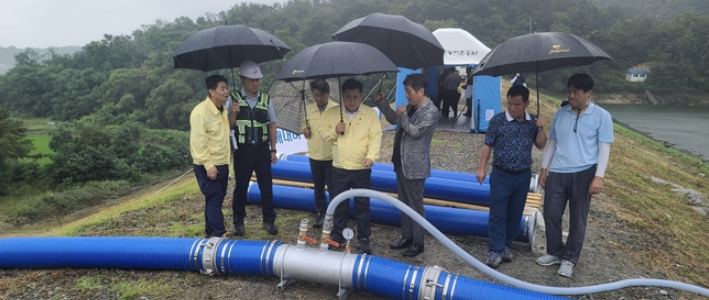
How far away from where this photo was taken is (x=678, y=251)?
16.4ft

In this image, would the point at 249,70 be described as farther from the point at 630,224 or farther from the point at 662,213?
the point at 662,213

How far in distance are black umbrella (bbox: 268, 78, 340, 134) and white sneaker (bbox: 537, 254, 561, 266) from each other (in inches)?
121

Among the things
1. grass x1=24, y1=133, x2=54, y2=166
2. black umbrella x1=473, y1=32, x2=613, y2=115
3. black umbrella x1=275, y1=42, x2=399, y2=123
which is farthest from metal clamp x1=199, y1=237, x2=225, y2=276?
grass x1=24, y1=133, x2=54, y2=166

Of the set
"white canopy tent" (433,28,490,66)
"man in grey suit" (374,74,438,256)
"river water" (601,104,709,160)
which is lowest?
"river water" (601,104,709,160)

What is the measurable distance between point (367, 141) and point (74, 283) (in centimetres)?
285

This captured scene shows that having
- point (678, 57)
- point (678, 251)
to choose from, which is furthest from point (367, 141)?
point (678, 57)

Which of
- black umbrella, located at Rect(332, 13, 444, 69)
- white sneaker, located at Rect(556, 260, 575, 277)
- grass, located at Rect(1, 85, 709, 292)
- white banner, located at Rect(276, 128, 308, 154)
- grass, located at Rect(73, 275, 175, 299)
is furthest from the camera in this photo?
white banner, located at Rect(276, 128, 308, 154)

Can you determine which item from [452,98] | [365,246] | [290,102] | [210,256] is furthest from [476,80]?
[210,256]

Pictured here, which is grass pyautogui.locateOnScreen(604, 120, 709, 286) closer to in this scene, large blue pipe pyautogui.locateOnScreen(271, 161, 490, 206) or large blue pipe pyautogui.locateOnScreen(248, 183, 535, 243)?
large blue pipe pyautogui.locateOnScreen(248, 183, 535, 243)

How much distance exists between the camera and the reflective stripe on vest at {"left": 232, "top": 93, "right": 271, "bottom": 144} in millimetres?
4137

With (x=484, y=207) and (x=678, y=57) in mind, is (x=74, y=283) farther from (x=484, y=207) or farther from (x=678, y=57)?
(x=678, y=57)

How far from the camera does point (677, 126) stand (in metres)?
25.6

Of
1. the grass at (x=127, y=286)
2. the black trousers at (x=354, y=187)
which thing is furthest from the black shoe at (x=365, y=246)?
the grass at (x=127, y=286)

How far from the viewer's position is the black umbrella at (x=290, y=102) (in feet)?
17.8
